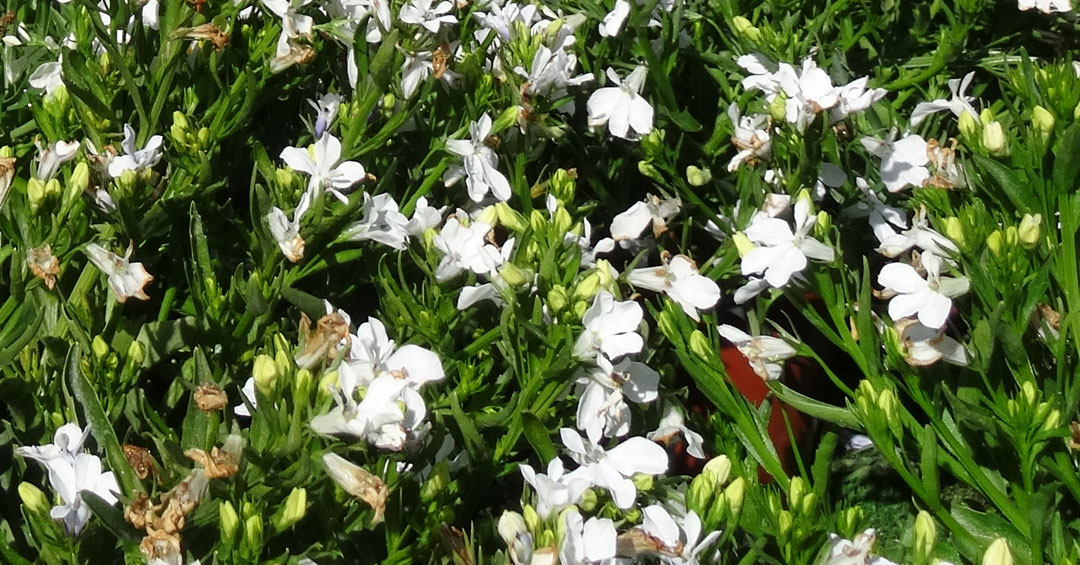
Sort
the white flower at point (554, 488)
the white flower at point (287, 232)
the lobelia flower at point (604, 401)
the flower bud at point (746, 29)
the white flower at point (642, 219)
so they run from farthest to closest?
1. the flower bud at point (746, 29)
2. the white flower at point (642, 219)
3. the white flower at point (287, 232)
4. the lobelia flower at point (604, 401)
5. the white flower at point (554, 488)

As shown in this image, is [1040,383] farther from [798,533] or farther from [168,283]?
[168,283]

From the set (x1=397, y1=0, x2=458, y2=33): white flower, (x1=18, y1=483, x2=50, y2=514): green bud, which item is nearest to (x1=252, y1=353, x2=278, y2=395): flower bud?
(x1=18, y1=483, x2=50, y2=514): green bud

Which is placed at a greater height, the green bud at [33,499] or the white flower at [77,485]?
the white flower at [77,485]

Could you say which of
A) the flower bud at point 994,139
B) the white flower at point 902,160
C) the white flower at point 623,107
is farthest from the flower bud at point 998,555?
the white flower at point 623,107

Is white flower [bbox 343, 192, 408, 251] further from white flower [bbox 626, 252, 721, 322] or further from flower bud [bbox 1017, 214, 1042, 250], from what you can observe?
flower bud [bbox 1017, 214, 1042, 250]

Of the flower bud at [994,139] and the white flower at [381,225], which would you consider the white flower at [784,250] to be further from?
the white flower at [381,225]

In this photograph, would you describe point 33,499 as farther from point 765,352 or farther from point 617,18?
Answer: point 617,18
